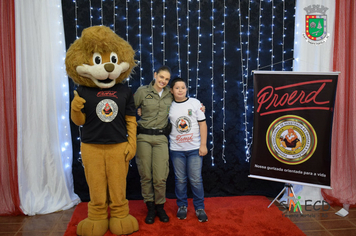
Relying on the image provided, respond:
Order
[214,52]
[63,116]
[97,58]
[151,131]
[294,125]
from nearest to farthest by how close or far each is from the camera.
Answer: [97,58]
[151,131]
[294,125]
[63,116]
[214,52]

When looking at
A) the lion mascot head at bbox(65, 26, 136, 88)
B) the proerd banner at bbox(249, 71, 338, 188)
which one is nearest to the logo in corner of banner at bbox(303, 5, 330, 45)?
the proerd banner at bbox(249, 71, 338, 188)

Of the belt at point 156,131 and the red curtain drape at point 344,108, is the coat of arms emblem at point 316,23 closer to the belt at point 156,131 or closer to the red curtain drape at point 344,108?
the red curtain drape at point 344,108

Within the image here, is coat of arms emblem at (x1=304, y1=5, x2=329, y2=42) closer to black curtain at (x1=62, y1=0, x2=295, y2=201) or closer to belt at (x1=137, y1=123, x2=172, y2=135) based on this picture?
black curtain at (x1=62, y1=0, x2=295, y2=201)

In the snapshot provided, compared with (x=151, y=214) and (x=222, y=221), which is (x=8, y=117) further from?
(x=222, y=221)

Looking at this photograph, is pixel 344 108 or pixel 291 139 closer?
pixel 291 139

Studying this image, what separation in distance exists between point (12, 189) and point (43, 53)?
139cm

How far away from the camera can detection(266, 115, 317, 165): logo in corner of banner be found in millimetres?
2576

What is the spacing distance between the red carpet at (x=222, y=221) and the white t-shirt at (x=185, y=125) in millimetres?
688

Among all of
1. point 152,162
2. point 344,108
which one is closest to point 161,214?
Answer: point 152,162

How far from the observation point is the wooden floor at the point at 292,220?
90.1 inches

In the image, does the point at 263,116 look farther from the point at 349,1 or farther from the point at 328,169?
the point at 349,1

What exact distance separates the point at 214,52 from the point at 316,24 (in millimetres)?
1138

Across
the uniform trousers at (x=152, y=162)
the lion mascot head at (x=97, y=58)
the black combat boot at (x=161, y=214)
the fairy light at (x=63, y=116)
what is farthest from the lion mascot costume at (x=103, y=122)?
the fairy light at (x=63, y=116)

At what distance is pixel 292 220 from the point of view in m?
2.50
